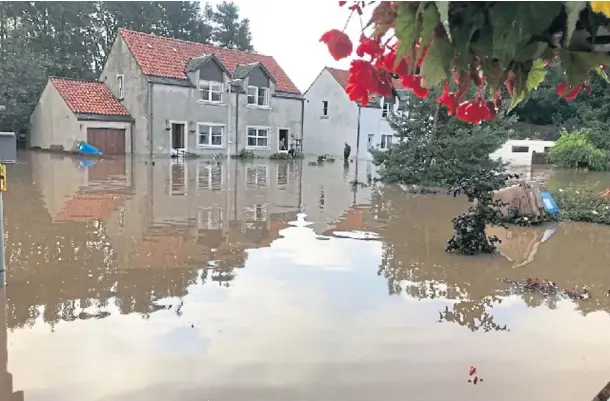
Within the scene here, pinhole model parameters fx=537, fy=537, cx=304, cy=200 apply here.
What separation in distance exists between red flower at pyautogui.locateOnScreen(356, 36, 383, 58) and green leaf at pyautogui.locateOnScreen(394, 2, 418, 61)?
0.69 feet

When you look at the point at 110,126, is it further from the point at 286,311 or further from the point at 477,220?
the point at 286,311

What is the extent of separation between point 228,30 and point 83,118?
30681 millimetres

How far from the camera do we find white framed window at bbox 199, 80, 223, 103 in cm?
3096

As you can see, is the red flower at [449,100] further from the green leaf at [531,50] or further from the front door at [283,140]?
the front door at [283,140]

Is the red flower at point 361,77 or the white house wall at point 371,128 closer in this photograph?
the red flower at point 361,77

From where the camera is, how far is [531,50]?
143 cm

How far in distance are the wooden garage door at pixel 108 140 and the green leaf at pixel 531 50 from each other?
1160 inches

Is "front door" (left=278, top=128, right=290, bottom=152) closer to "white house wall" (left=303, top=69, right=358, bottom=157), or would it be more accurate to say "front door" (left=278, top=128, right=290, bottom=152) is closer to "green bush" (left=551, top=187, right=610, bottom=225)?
"white house wall" (left=303, top=69, right=358, bottom=157)

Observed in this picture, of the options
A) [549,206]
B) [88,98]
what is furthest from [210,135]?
Result: [549,206]

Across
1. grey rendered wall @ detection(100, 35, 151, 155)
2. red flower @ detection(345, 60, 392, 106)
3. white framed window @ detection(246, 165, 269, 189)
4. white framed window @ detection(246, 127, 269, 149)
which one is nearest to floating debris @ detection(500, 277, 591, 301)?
red flower @ detection(345, 60, 392, 106)

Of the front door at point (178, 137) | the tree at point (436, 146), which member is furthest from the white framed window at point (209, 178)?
the front door at point (178, 137)

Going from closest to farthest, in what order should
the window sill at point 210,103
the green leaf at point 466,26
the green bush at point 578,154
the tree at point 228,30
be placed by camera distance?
the green leaf at point 466,26, the green bush at point 578,154, the window sill at point 210,103, the tree at point 228,30

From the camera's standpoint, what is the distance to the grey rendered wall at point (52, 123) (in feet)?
94.4

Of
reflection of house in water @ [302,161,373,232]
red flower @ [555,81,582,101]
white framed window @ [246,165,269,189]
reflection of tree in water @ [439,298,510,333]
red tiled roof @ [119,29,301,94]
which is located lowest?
reflection of tree in water @ [439,298,510,333]
